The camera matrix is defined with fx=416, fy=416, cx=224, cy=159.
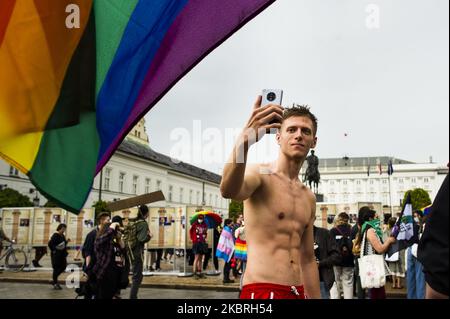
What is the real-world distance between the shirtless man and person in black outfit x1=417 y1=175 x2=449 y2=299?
3.95 ft

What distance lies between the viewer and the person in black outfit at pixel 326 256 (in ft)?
23.1

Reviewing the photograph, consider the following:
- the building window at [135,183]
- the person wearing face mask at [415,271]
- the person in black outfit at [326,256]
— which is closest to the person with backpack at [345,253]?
the person in black outfit at [326,256]

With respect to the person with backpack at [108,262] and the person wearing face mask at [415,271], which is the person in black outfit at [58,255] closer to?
the person with backpack at [108,262]

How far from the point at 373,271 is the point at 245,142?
19.1 ft

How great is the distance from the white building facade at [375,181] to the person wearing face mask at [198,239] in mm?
98599

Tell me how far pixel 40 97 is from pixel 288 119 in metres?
1.87

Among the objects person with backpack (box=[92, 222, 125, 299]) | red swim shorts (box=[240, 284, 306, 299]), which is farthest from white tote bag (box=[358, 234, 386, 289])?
red swim shorts (box=[240, 284, 306, 299])

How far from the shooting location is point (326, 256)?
→ 7184 millimetres

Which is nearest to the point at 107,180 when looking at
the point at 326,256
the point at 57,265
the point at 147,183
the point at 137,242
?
the point at 147,183

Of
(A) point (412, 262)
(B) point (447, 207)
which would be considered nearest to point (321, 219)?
(A) point (412, 262)

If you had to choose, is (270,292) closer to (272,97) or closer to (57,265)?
(272,97)

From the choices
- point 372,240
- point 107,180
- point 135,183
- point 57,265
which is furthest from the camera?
point 135,183

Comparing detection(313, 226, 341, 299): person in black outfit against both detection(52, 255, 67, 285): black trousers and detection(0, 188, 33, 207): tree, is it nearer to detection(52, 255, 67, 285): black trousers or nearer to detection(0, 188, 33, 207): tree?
detection(52, 255, 67, 285): black trousers
